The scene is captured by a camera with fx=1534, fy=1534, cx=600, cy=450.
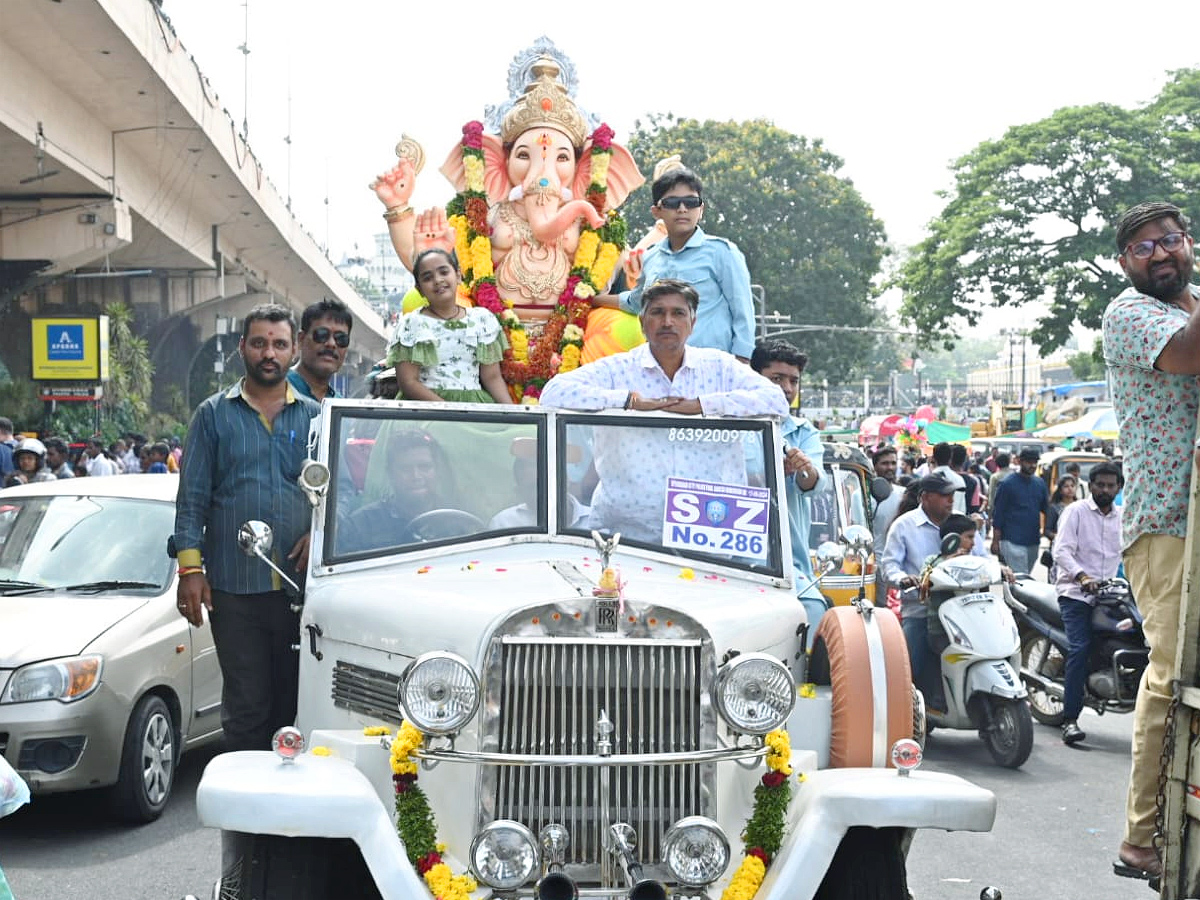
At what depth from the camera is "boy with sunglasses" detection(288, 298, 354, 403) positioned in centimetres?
709

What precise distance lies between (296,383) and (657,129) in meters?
49.7

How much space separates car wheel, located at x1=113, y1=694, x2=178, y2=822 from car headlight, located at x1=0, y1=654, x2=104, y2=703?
0.36m

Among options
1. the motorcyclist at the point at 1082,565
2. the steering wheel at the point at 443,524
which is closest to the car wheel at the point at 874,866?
the steering wheel at the point at 443,524

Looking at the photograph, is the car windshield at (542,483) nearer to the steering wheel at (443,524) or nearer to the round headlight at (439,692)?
the steering wheel at (443,524)

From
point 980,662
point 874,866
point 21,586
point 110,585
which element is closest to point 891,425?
point 980,662

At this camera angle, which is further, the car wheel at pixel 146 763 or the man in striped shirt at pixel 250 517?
the car wheel at pixel 146 763

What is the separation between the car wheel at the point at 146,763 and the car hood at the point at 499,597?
8.28ft

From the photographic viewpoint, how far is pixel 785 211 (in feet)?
180

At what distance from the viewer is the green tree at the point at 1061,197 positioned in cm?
3922

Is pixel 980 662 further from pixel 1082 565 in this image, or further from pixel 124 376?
pixel 124 376

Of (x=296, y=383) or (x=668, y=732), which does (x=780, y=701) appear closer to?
(x=668, y=732)

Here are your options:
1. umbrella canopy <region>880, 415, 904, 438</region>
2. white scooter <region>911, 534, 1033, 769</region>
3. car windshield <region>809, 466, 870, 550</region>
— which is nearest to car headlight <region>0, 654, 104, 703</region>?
white scooter <region>911, 534, 1033, 769</region>

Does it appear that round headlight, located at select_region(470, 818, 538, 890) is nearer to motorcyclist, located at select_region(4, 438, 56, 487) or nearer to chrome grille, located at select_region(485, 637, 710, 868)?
chrome grille, located at select_region(485, 637, 710, 868)

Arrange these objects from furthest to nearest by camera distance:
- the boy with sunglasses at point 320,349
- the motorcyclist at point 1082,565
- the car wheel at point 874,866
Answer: the motorcyclist at point 1082,565, the boy with sunglasses at point 320,349, the car wheel at point 874,866
